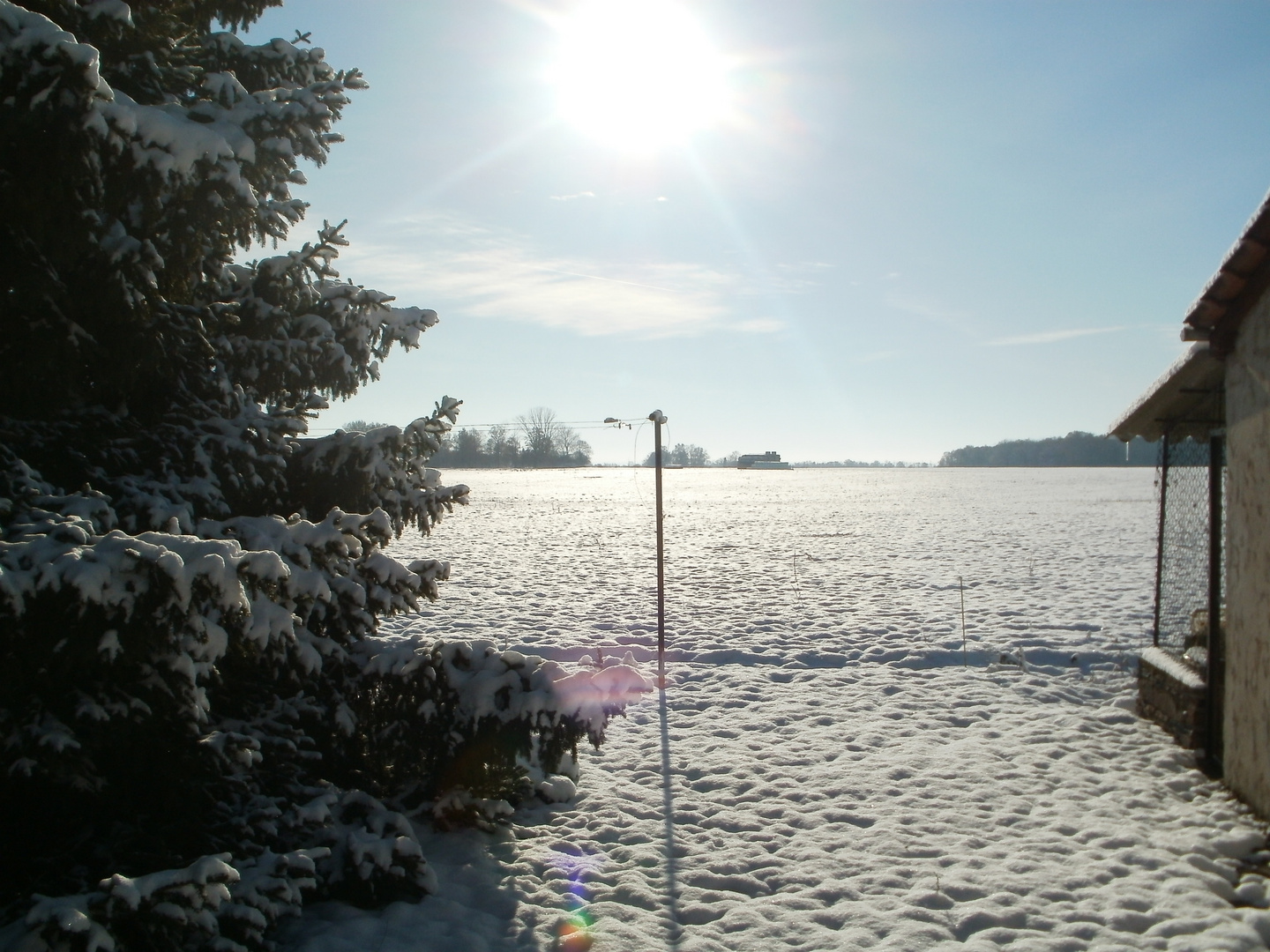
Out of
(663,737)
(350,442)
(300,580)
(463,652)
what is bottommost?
(663,737)

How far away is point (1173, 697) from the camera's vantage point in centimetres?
683

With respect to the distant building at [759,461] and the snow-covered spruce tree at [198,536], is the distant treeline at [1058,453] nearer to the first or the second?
the distant building at [759,461]

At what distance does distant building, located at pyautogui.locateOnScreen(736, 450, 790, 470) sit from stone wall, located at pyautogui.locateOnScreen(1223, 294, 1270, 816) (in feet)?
374

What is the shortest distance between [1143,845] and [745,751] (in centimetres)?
313

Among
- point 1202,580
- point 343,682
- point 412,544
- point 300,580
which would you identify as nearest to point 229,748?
point 343,682

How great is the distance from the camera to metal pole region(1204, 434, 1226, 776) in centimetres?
614

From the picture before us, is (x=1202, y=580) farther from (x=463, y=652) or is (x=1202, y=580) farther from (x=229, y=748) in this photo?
(x=229, y=748)

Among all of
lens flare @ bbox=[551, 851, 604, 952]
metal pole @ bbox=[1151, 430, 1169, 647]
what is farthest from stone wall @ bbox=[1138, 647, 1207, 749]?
lens flare @ bbox=[551, 851, 604, 952]

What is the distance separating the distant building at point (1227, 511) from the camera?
5.14 m

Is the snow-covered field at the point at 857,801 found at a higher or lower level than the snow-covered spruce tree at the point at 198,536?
lower

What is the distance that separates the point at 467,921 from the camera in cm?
428

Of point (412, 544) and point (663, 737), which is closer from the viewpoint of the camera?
point (663, 737)

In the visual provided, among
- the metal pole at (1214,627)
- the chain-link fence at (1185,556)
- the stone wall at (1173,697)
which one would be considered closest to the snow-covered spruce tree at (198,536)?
the metal pole at (1214,627)

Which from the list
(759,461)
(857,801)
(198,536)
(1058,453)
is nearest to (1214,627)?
(857,801)
